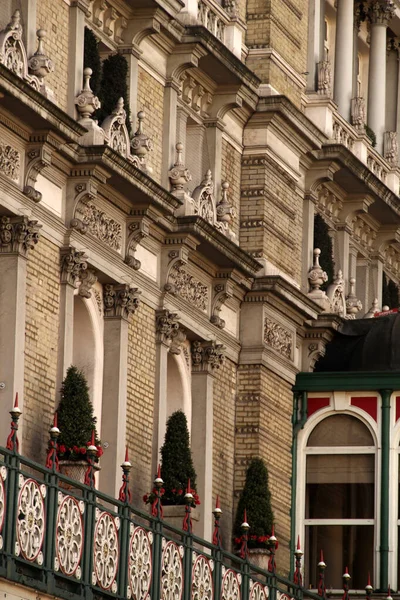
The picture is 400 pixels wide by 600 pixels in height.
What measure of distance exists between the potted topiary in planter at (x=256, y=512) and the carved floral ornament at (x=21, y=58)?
805 centimetres

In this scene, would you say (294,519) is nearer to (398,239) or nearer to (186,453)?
(186,453)

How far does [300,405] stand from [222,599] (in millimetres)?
9416

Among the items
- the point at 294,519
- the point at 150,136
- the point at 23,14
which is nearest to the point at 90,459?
the point at 23,14

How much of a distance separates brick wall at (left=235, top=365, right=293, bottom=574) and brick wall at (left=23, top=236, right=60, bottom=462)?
6.84m

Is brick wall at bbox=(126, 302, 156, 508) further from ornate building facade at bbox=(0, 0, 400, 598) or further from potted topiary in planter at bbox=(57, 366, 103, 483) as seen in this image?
potted topiary in planter at bbox=(57, 366, 103, 483)

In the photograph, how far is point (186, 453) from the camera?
32156 mm

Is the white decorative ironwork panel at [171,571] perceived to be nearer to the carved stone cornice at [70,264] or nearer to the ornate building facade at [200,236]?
the ornate building facade at [200,236]

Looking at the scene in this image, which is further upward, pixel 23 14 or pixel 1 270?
pixel 23 14

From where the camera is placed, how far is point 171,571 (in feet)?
87.4

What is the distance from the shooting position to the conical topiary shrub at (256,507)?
113ft

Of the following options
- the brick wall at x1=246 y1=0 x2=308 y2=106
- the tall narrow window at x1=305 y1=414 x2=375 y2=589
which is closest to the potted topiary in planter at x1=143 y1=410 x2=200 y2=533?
the tall narrow window at x1=305 y1=414 x2=375 y2=589

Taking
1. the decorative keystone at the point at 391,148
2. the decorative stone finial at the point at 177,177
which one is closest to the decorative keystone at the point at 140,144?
the decorative stone finial at the point at 177,177

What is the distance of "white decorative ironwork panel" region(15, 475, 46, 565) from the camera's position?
74.8ft

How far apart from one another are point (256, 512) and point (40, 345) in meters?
6.96
